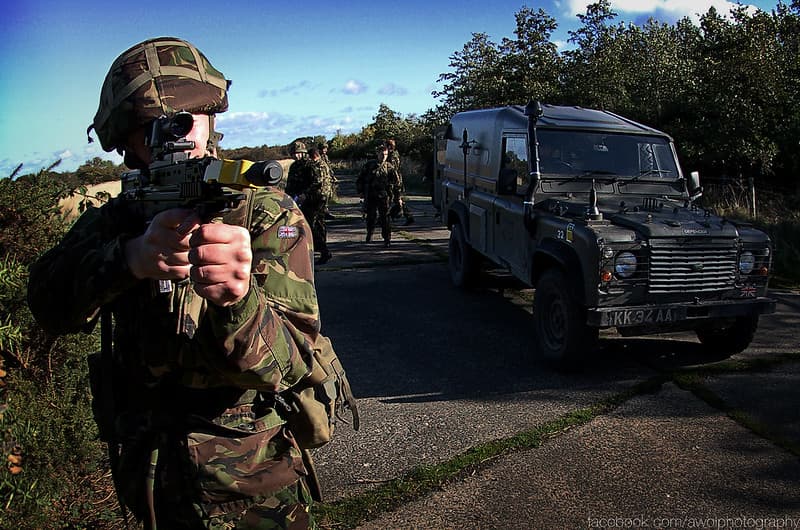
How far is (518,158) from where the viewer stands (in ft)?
21.6

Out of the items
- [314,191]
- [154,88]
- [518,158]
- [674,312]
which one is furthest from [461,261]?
[154,88]

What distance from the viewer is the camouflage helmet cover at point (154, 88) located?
5.45 ft

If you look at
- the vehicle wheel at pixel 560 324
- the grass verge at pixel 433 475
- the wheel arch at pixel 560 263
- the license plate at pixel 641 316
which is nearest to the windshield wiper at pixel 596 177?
the wheel arch at pixel 560 263

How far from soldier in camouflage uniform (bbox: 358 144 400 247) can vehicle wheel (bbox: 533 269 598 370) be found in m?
5.91

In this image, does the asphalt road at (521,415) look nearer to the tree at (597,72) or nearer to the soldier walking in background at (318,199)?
the soldier walking in background at (318,199)

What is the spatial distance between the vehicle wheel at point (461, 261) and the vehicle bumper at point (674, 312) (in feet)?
10.8

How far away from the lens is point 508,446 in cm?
400

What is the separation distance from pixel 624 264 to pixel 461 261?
3.49 m

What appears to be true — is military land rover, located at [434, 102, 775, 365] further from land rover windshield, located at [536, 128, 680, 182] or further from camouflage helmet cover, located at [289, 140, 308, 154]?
camouflage helmet cover, located at [289, 140, 308, 154]

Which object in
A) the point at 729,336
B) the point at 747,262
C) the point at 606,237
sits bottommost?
the point at 729,336

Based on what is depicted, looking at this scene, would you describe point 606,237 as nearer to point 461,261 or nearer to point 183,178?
point 461,261

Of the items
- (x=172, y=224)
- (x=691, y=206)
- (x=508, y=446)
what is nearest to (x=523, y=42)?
(x=691, y=206)

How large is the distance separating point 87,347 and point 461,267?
5616mm

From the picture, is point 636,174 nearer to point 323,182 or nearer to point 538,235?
point 538,235
